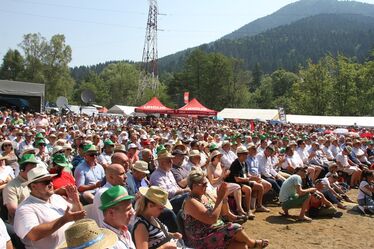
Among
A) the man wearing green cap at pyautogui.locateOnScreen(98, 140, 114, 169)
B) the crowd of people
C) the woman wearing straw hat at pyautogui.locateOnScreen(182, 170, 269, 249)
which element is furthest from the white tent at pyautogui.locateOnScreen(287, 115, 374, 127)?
the woman wearing straw hat at pyautogui.locateOnScreen(182, 170, 269, 249)

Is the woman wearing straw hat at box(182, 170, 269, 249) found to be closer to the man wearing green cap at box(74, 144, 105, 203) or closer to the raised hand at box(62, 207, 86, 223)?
the raised hand at box(62, 207, 86, 223)

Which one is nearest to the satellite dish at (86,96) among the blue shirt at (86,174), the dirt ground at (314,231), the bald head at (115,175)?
the dirt ground at (314,231)

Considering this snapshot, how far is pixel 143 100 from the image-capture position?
2475 inches

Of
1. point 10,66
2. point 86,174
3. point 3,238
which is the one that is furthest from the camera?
point 10,66

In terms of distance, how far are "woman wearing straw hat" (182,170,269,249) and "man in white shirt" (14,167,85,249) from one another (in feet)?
4.59

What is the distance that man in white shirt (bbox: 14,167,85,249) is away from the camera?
10.4ft

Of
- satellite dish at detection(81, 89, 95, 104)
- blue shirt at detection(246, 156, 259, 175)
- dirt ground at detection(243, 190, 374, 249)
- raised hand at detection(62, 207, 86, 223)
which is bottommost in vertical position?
dirt ground at detection(243, 190, 374, 249)

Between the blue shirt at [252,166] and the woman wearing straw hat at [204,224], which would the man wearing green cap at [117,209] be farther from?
the blue shirt at [252,166]

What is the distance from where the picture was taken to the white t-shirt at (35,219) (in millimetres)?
3234

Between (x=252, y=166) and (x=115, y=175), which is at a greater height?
(x=115, y=175)

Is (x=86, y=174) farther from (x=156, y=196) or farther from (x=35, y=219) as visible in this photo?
(x=156, y=196)

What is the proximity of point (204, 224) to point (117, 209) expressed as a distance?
5.55 feet

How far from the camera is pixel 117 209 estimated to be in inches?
115

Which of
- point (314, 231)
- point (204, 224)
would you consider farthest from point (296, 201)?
point (204, 224)
